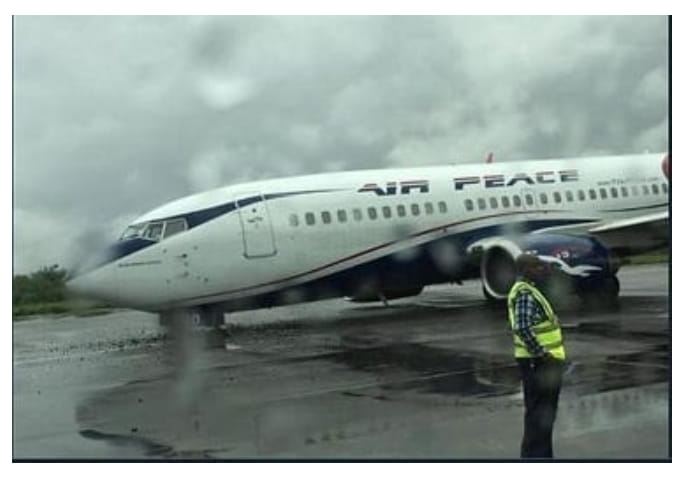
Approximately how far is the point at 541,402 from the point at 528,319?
0.61m

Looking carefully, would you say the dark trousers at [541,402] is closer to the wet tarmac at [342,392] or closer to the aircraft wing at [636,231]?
the wet tarmac at [342,392]

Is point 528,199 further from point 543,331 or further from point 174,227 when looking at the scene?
point 543,331

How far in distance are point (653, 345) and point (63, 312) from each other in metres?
18.2

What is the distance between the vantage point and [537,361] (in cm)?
672

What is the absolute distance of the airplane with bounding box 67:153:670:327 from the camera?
49.9 ft

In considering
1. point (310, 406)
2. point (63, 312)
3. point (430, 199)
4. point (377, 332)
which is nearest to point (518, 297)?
point (310, 406)

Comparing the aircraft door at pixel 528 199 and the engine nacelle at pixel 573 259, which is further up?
the aircraft door at pixel 528 199

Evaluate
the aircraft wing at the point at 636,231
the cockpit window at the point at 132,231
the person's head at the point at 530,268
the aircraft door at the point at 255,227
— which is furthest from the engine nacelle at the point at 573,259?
the person's head at the point at 530,268

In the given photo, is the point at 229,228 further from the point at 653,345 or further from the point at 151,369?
the point at 653,345

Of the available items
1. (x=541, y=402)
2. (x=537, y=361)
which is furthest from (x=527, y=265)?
(x=541, y=402)

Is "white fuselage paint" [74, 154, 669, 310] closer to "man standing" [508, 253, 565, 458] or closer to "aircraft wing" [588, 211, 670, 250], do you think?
"aircraft wing" [588, 211, 670, 250]

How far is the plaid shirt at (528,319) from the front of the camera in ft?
22.0

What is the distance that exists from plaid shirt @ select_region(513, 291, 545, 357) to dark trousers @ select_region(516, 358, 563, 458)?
0.34 feet

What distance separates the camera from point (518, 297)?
6.80 meters
